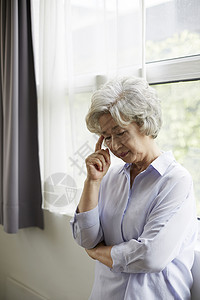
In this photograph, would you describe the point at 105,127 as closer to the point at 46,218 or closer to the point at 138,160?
the point at 138,160

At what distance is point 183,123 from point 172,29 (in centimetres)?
43

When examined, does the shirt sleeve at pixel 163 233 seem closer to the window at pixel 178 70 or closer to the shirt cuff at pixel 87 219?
the shirt cuff at pixel 87 219

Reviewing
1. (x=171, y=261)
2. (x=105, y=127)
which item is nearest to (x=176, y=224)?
(x=171, y=261)

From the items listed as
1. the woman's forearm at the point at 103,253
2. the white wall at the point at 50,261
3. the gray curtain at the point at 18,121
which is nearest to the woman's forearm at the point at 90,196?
the woman's forearm at the point at 103,253

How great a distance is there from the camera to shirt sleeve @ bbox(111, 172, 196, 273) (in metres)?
1.17

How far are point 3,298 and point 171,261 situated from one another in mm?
1858

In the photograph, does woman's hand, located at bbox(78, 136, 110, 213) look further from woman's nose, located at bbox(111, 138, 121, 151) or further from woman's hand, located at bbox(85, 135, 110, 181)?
woman's nose, located at bbox(111, 138, 121, 151)

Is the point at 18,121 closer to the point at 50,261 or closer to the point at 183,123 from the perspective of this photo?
the point at 50,261

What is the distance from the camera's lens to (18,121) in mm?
2297

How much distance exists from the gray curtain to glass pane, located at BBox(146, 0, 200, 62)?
34.5 inches

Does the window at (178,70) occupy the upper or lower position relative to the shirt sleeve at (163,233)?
upper

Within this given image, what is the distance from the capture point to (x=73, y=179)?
2.00 m

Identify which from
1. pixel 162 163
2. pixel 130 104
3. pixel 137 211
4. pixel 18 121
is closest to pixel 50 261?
pixel 18 121

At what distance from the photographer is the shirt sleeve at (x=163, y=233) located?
1.17 metres
